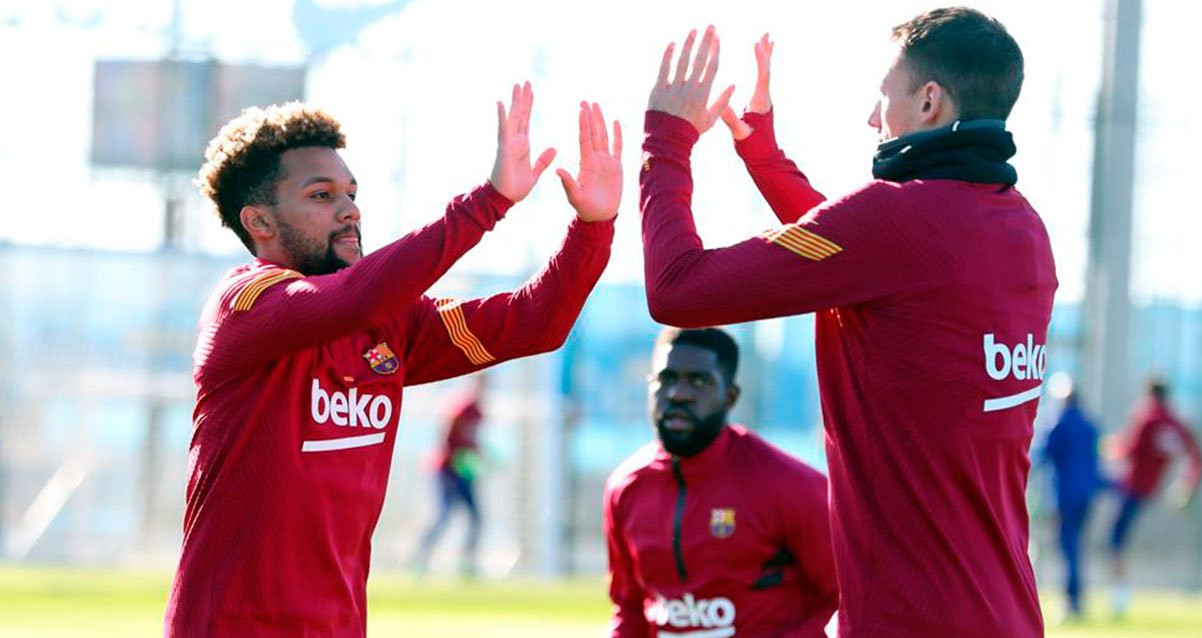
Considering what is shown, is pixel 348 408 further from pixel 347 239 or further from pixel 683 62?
pixel 683 62

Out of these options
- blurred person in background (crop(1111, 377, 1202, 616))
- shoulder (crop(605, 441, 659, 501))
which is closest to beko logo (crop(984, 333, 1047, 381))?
shoulder (crop(605, 441, 659, 501))

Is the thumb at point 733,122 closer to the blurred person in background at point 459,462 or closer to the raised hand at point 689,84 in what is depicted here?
the raised hand at point 689,84

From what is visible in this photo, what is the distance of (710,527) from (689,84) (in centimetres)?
259

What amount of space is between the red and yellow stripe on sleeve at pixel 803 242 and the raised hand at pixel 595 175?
80 cm

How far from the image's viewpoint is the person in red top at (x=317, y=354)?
4.56 metres

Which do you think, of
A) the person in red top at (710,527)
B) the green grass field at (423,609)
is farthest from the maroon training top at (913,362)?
the green grass field at (423,609)

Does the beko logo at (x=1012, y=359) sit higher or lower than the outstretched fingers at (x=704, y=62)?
lower

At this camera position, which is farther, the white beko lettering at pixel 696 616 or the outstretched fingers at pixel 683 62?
the white beko lettering at pixel 696 616

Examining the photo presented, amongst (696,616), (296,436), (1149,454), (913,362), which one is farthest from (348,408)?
(1149,454)

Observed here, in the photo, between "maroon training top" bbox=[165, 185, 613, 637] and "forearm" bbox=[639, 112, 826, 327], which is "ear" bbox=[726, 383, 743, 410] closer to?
"maroon training top" bbox=[165, 185, 613, 637]

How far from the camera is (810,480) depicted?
660 cm

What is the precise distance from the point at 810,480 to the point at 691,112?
2.46 meters

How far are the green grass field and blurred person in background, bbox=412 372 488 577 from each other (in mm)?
561

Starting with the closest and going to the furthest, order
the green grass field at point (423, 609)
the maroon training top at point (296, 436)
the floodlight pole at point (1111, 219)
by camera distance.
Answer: the maroon training top at point (296, 436) → the green grass field at point (423, 609) → the floodlight pole at point (1111, 219)
